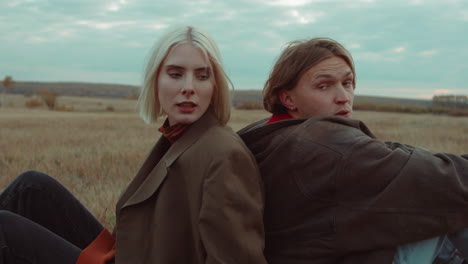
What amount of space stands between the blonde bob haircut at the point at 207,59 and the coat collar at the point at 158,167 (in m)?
0.07

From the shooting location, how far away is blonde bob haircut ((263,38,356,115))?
2350 millimetres

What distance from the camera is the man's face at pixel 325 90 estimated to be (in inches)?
92.6

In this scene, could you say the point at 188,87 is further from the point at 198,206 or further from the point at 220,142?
the point at 198,206

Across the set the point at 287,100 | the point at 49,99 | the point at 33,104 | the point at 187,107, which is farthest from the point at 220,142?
the point at 33,104

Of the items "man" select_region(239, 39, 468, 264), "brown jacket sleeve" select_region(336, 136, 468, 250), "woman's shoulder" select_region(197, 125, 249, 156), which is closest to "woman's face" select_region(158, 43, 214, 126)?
"woman's shoulder" select_region(197, 125, 249, 156)

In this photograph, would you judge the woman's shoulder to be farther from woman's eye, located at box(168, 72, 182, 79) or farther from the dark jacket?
woman's eye, located at box(168, 72, 182, 79)

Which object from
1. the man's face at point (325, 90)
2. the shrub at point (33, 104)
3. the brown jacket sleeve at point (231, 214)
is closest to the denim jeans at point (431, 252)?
the brown jacket sleeve at point (231, 214)

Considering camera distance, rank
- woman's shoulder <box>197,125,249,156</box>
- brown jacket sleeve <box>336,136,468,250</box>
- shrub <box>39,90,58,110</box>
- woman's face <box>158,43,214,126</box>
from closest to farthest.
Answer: brown jacket sleeve <box>336,136,468,250</box> → woman's shoulder <box>197,125,249,156</box> → woman's face <box>158,43,214,126</box> → shrub <box>39,90,58,110</box>

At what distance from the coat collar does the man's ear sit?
38 centimetres

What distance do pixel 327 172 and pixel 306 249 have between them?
348 mm

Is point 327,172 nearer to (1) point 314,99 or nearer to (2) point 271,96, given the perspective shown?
(1) point 314,99

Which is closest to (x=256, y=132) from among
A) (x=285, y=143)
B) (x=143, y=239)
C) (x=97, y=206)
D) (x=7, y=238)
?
(x=285, y=143)

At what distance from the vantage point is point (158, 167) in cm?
224

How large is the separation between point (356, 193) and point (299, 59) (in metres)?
0.77
